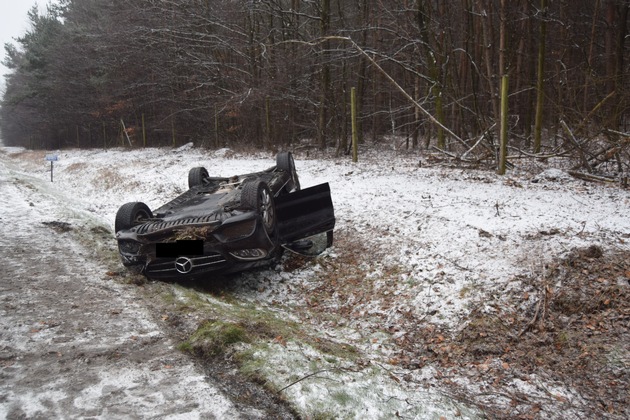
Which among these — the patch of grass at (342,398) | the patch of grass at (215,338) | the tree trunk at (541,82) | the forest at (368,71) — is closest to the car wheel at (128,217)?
the patch of grass at (215,338)

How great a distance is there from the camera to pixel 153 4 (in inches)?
850

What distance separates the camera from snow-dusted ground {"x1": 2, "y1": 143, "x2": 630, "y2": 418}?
3467 millimetres

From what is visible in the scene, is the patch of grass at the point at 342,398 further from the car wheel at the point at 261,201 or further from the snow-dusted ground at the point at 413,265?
the car wheel at the point at 261,201

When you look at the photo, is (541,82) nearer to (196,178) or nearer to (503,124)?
(503,124)

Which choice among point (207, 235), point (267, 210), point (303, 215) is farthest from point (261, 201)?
point (303, 215)

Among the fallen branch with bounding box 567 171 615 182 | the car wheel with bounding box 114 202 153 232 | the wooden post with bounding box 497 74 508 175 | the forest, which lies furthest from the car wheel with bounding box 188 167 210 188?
the fallen branch with bounding box 567 171 615 182

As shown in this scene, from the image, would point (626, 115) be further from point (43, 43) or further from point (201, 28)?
point (43, 43)

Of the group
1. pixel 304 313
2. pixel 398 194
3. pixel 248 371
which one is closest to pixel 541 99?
pixel 398 194

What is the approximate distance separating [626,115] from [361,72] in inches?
429

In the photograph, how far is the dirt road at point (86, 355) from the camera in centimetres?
298

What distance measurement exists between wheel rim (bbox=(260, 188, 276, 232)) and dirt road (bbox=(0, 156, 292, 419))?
1810 mm

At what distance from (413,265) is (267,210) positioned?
7.10 ft

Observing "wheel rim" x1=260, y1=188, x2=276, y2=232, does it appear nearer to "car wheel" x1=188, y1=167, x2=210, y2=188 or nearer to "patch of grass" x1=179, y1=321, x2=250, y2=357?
"patch of grass" x1=179, y1=321, x2=250, y2=357

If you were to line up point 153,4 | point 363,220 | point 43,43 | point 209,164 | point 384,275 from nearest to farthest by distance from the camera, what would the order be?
1. point 384,275
2. point 363,220
3. point 209,164
4. point 153,4
5. point 43,43
